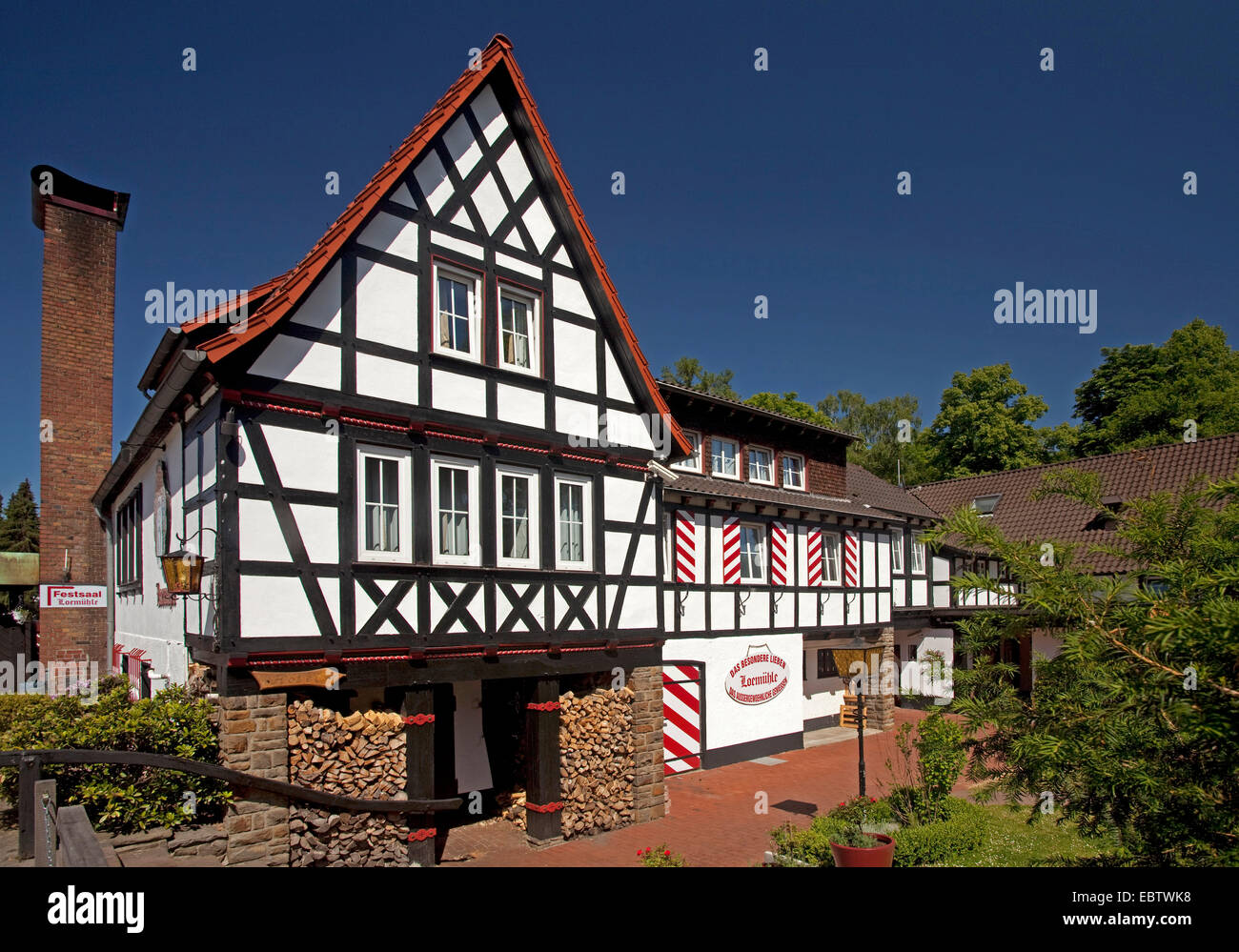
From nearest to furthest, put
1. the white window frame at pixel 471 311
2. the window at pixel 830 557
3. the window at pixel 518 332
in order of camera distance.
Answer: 1. the white window frame at pixel 471 311
2. the window at pixel 518 332
3. the window at pixel 830 557

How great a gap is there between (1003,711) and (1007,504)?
27.7m

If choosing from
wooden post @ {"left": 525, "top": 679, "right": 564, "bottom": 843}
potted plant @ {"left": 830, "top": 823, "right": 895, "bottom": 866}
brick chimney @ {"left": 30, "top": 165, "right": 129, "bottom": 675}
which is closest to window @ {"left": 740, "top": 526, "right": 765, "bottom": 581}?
wooden post @ {"left": 525, "top": 679, "right": 564, "bottom": 843}

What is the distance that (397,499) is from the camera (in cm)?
978

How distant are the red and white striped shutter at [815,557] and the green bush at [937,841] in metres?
9.28

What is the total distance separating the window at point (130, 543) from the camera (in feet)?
46.1

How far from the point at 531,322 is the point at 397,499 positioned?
132 inches

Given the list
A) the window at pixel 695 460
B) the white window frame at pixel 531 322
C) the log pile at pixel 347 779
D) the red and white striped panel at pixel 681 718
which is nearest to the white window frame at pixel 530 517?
the white window frame at pixel 531 322

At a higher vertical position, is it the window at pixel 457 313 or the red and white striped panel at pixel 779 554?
the window at pixel 457 313

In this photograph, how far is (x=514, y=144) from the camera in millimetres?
11516

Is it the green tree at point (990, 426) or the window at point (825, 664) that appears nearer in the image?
the window at point (825, 664)

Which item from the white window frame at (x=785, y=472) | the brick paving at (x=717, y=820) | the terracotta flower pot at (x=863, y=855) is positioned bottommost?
the brick paving at (x=717, y=820)

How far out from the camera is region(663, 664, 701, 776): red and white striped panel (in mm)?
15969

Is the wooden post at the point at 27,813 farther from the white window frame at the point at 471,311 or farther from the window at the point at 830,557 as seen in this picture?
the window at the point at 830,557
